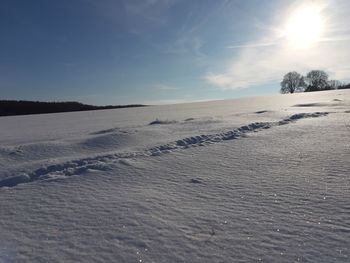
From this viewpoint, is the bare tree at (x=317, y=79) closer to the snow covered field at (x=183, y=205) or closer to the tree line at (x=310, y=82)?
the tree line at (x=310, y=82)

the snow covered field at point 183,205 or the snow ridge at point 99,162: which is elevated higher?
the snow ridge at point 99,162

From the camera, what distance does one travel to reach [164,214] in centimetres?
256

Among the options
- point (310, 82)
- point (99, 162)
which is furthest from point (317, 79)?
A: point (99, 162)

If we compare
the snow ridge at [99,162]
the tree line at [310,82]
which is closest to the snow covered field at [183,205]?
the snow ridge at [99,162]

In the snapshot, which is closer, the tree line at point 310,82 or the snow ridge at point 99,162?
the snow ridge at point 99,162

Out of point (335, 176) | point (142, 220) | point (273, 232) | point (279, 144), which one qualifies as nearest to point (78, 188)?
point (142, 220)

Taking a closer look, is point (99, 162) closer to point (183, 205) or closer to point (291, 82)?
point (183, 205)

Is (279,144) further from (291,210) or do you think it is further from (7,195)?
(7,195)

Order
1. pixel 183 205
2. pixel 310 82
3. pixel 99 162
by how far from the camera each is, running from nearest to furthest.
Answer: pixel 183 205
pixel 99 162
pixel 310 82

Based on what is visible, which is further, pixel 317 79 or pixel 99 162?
pixel 317 79

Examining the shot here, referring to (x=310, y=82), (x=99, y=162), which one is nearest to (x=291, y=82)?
(x=310, y=82)

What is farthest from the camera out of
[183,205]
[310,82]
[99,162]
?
[310,82]

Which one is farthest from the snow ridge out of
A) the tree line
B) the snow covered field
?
the tree line

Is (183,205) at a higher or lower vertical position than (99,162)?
lower
